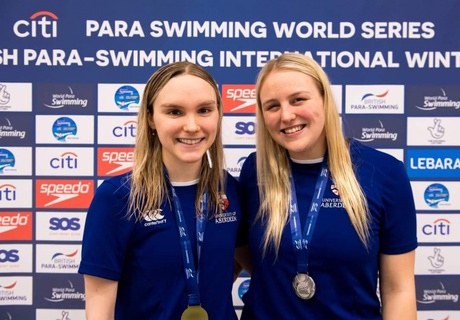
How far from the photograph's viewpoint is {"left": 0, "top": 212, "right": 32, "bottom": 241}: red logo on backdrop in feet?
8.63

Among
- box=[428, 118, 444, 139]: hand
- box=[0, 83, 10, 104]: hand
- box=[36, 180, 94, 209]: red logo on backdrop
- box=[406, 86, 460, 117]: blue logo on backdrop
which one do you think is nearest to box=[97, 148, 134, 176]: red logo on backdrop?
box=[36, 180, 94, 209]: red logo on backdrop

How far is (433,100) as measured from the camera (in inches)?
104

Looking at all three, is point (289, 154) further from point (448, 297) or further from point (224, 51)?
point (448, 297)

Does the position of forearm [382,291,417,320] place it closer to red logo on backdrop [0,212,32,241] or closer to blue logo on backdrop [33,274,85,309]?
blue logo on backdrop [33,274,85,309]

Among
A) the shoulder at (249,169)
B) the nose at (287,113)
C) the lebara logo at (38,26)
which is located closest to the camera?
the nose at (287,113)

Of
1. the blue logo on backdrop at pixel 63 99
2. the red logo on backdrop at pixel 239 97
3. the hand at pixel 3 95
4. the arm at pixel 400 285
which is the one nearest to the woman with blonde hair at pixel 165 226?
the arm at pixel 400 285

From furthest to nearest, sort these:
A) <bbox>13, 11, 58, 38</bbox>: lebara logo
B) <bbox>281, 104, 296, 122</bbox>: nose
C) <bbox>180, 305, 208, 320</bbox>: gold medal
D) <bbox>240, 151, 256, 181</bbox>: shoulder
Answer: <bbox>13, 11, 58, 38</bbox>: lebara logo
<bbox>240, 151, 256, 181</bbox>: shoulder
<bbox>281, 104, 296, 122</bbox>: nose
<bbox>180, 305, 208, 320</bbox>: gold medal

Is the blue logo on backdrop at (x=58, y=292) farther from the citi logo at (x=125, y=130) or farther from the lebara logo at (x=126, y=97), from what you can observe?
the lebara logo at (x=126, y=97)

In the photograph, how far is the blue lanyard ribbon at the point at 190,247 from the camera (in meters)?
1.53

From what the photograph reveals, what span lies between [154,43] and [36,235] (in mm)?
1320

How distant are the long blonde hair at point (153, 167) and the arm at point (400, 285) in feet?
2.21

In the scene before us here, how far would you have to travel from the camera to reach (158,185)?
1.60m

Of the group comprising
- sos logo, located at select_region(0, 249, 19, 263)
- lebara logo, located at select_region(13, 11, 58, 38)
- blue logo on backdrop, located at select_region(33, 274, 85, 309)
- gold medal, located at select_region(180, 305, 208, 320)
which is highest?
lebara logo, located at select_region(13, 11, 58, 38)

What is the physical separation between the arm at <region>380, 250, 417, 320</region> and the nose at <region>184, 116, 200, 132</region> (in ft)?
2.75
